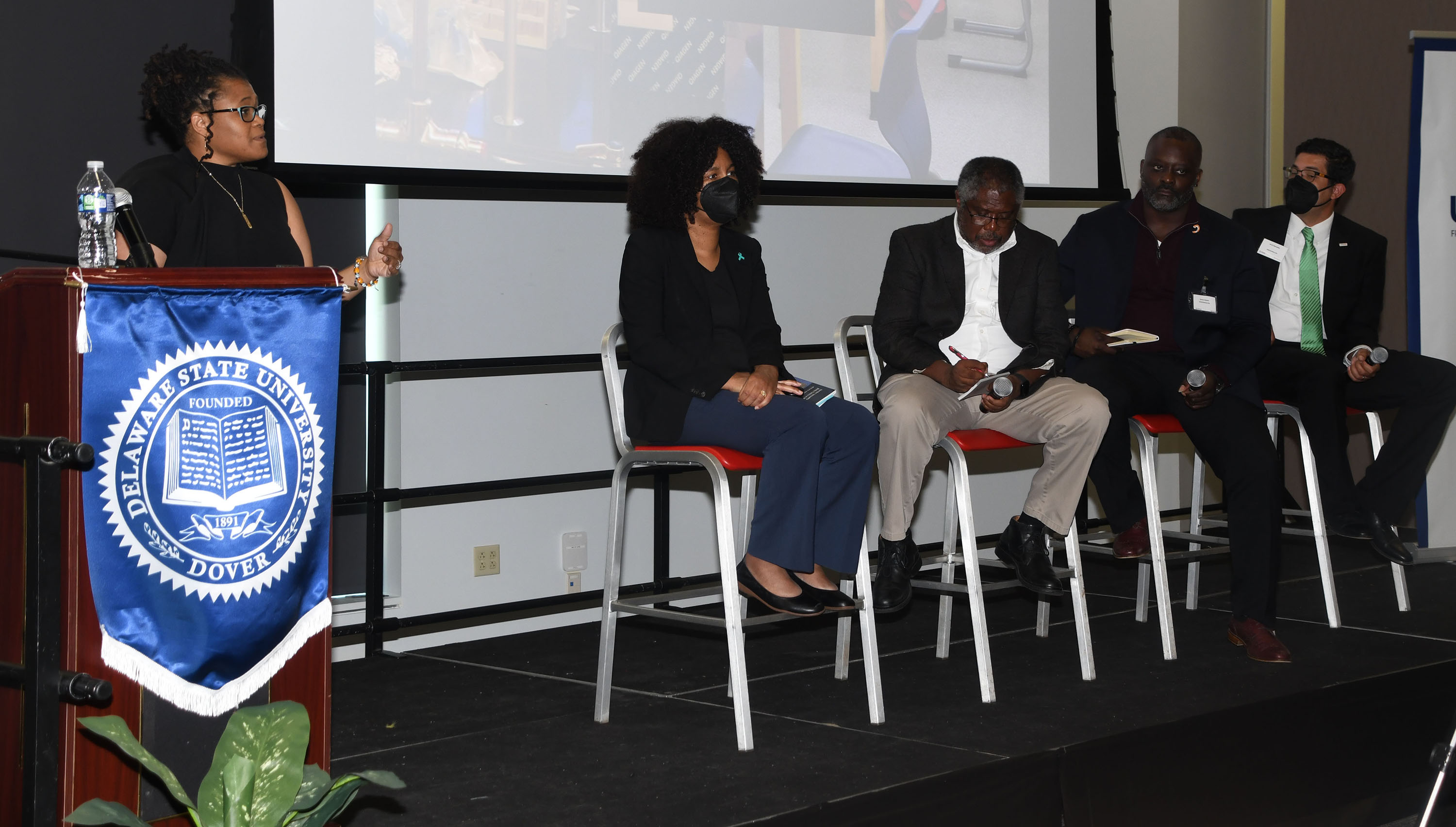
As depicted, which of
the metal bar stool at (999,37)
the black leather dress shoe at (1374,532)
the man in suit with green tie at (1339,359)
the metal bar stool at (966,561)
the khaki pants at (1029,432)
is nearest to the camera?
the metal bar stool at (966,561)

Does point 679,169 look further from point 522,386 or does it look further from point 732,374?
point 522,386

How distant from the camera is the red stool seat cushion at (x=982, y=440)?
9.67 feet

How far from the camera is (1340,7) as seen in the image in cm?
527

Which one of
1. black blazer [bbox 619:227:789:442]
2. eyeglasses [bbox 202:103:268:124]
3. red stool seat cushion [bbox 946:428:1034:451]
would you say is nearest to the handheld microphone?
eyeglasses [bbox 202:103:268:124]

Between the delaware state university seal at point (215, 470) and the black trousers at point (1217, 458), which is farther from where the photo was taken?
the black trousers at point (1217, 458)

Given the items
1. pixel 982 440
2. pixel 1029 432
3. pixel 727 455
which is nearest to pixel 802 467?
pixel 727 455

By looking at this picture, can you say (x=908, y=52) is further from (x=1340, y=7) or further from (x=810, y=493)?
(x=1340, y=7)

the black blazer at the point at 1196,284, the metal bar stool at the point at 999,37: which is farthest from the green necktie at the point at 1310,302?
the metal bar stool at the point at 999,37

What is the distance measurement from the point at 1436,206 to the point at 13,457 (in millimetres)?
4220

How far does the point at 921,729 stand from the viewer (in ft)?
8.38

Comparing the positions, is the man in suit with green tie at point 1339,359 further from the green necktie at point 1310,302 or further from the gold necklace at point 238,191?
the gold necklace at point 238,191

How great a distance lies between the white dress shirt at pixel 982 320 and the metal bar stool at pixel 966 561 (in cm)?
19

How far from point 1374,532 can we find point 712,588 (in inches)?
81.3

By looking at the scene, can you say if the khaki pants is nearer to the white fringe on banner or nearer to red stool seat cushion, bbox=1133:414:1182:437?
red stool seat cushion, bbox=1133:414:1182:437
